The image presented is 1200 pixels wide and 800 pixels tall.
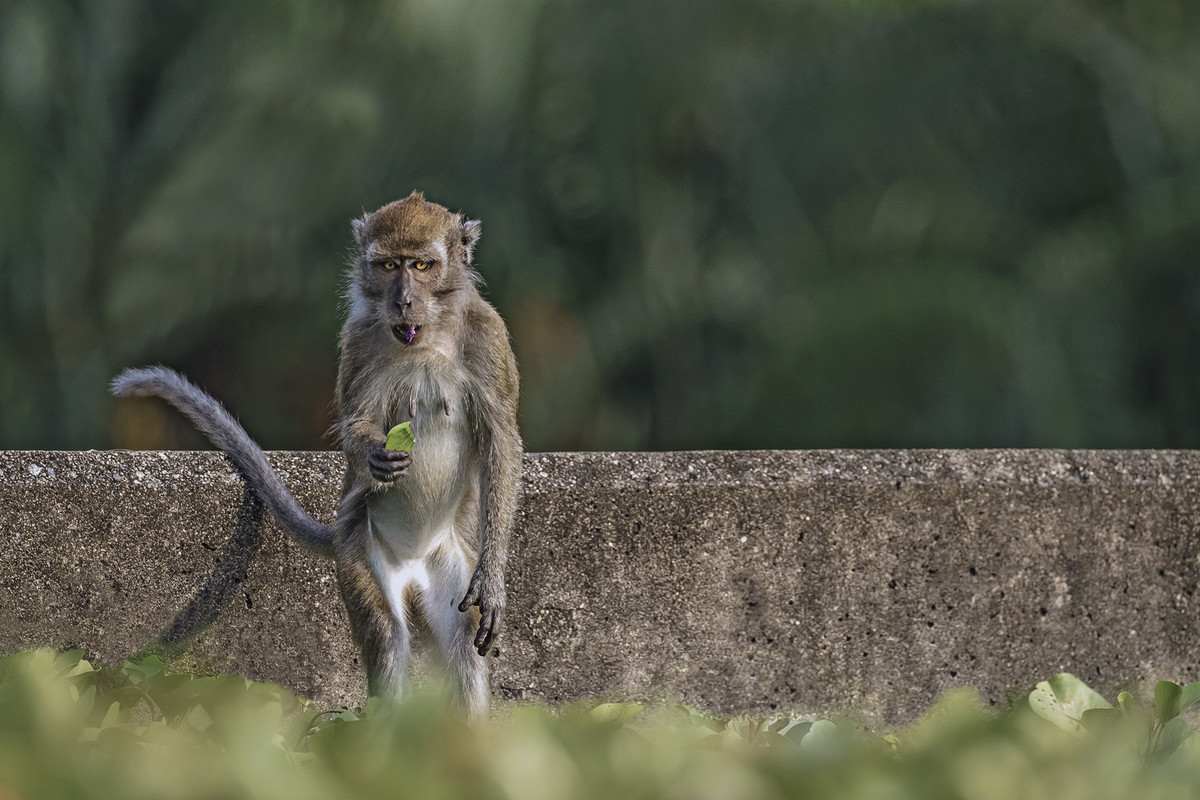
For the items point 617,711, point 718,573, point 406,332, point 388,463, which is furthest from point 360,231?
point 617,711

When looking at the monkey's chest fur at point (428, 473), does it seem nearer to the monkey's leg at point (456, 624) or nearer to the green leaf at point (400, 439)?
the monkey's leg at point (456, 624)

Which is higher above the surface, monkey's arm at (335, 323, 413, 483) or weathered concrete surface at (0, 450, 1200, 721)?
monkey's arm at (335, 323, 413, 483)

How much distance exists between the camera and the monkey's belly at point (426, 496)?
338 cm

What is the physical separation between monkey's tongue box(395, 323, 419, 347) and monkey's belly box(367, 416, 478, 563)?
11.7 inches

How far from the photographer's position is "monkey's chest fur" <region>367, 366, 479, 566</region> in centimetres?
338

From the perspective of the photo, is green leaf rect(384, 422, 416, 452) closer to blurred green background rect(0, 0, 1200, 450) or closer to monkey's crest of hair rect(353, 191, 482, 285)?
monkey's crest of hair rect(353, 191, 482, 285)

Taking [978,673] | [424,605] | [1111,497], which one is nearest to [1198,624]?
[1111,497]

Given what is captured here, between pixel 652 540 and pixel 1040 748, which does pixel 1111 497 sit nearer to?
pixel 652 540

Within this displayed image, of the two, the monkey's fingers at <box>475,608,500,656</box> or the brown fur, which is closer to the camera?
the monkey's fingers at <box>475,608,500,656</box>

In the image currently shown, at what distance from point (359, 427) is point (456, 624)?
0.60 metres

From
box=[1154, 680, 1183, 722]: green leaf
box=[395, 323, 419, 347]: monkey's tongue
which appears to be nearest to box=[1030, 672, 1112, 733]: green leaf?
box=[1154, 680, 1183, 722]: green leaf

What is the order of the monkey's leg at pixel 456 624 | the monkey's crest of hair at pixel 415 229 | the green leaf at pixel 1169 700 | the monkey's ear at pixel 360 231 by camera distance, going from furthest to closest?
the monkey's ear at pixel 360 231
the monkey's crest of hair at pixel 415 229
the monkey's leg at pixel 456 624
the green leaf at pixel 1169 700

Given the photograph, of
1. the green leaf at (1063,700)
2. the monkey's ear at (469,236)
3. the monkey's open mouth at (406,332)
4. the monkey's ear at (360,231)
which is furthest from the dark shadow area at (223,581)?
the green leaf at (1063,700)

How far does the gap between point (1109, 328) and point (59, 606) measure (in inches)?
264
